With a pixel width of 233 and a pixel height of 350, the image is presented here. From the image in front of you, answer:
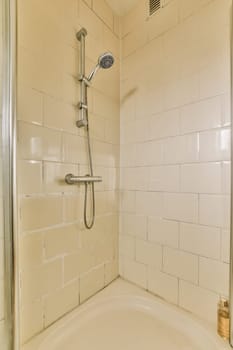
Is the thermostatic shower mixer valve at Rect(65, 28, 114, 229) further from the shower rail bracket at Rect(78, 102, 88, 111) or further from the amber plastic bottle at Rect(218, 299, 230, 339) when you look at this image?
the amber plastic bottle at Rect(218, 299, 230, 339)

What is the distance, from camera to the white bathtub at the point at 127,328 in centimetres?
97

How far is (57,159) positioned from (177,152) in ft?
2.32

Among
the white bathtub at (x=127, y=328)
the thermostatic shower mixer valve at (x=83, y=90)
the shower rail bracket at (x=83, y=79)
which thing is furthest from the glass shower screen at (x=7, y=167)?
the shower rail bracket at (x=83, y=79)

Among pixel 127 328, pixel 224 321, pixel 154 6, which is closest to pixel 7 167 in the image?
pixel 127 328

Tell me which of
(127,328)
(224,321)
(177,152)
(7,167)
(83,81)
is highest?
(83,81)

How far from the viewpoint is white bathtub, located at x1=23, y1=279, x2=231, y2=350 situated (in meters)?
0.97

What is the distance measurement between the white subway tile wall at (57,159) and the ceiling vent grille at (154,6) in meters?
0.30

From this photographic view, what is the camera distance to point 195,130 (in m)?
1.14

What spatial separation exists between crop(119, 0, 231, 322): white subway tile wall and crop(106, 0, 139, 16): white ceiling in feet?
0.15

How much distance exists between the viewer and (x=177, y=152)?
1.21m

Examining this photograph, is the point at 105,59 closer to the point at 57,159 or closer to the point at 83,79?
the point at 83,79

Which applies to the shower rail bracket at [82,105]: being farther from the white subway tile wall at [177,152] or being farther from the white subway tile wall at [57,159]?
the white subway tile wall at [177,152]

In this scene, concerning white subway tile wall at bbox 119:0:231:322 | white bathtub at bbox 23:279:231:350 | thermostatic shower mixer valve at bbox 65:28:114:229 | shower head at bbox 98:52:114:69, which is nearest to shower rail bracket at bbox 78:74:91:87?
thermostatic shower mixer valve at bbox 65:28:114:229

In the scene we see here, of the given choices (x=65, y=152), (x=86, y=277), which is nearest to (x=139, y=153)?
(x=65, y=152)
